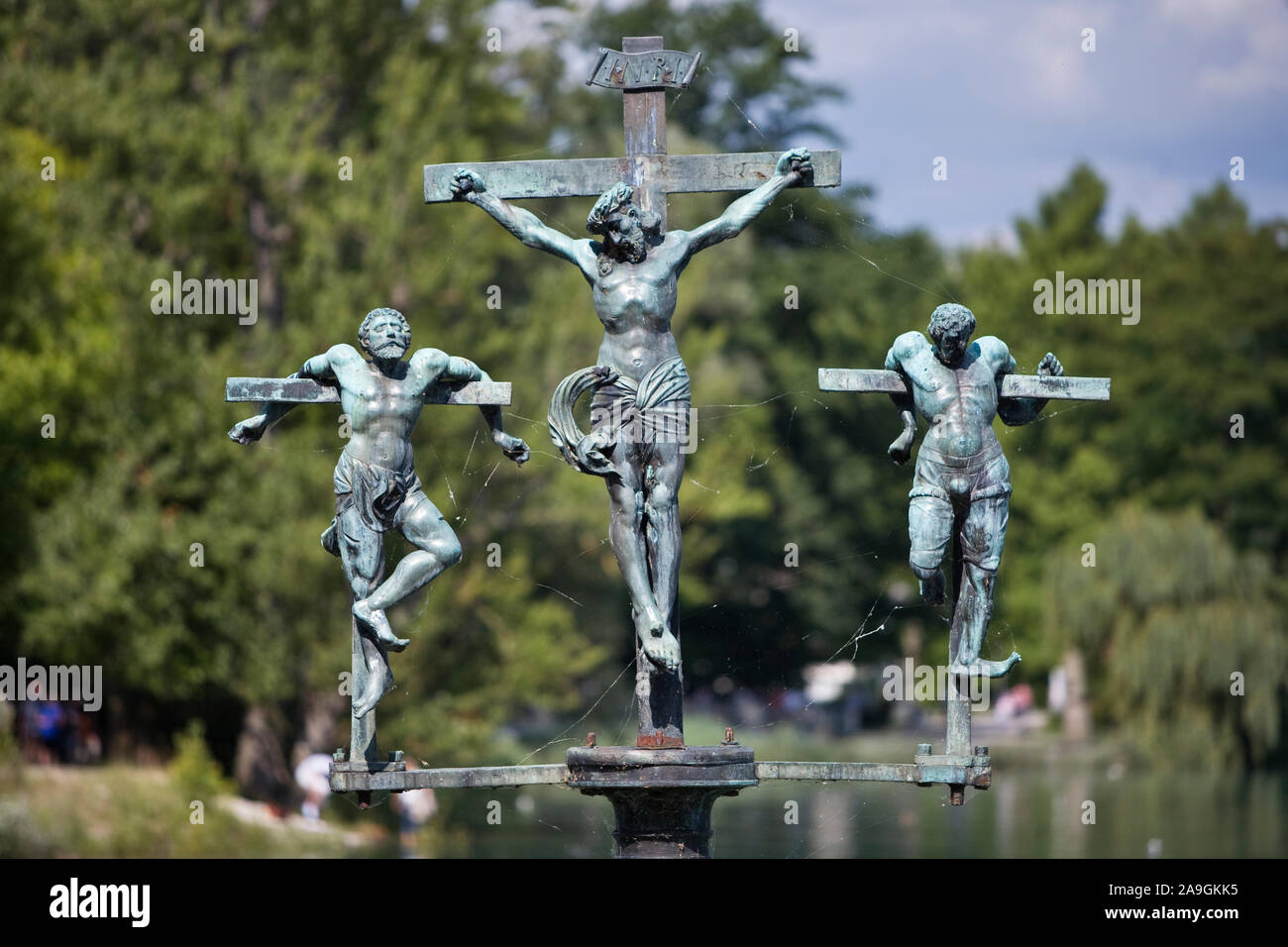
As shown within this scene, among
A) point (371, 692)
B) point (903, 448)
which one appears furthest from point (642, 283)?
point (371, 692)

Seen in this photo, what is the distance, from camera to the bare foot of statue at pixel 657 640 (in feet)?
37.4

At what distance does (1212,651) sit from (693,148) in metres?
12.7

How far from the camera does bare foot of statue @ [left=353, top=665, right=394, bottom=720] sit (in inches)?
464

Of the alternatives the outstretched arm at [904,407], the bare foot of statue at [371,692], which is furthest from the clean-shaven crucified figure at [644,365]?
the bare foot of statue at [371,692]

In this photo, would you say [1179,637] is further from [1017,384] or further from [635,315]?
[635,315]

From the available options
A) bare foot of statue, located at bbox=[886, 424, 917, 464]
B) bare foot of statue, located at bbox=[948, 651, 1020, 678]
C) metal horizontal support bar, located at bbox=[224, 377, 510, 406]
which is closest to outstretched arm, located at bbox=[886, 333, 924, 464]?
bare foot of statue, located at bbox=[886, 424, 917, 464]

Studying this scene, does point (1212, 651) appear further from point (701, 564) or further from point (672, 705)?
point (672, 705)

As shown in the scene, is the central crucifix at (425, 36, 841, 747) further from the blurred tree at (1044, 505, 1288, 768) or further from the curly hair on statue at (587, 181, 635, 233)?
the blurred tree at (1044, 505, 1288, 768)

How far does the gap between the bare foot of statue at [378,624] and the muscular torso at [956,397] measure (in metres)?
2.91

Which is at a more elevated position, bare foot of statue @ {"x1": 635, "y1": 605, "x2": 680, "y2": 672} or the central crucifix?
the central crucifix

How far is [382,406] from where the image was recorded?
11.9 meters

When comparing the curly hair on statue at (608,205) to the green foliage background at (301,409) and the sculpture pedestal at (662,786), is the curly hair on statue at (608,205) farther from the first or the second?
the green foliage background at (301,409)

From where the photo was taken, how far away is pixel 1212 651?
40.4m
